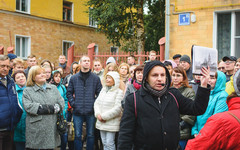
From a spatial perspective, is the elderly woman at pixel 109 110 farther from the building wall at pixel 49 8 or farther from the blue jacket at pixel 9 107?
the building wall at pixel 49 8

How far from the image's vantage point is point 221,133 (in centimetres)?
191

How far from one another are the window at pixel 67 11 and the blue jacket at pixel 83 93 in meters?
17.8

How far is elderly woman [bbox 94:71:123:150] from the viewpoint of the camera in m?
5.44

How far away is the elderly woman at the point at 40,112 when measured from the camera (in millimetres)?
4727

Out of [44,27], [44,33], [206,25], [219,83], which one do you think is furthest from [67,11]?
[219,83]

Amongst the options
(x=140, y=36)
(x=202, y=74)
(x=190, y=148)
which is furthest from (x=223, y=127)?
(x=140, y=36)

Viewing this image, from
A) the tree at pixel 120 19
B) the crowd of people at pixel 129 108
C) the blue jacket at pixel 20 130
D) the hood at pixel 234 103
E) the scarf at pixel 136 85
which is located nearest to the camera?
the hood at pixel 234 103

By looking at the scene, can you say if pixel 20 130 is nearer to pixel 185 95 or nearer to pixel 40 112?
pixel 40 112

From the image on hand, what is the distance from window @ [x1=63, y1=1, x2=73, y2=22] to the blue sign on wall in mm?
14524

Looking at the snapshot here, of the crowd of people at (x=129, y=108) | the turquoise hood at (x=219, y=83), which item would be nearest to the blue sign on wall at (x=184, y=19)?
the crowd of people at (x=129, y=108)

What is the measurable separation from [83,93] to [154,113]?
10.9 ft

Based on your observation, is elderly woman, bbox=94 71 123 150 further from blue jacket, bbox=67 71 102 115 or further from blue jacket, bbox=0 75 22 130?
blue jacket, bbox=0 75 22 130

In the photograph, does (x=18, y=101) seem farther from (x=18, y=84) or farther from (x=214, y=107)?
(x=214, y=107)

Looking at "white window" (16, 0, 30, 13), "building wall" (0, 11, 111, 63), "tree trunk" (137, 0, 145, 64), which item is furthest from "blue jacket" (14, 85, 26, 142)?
"white window" (16, 0, 30, 13)
